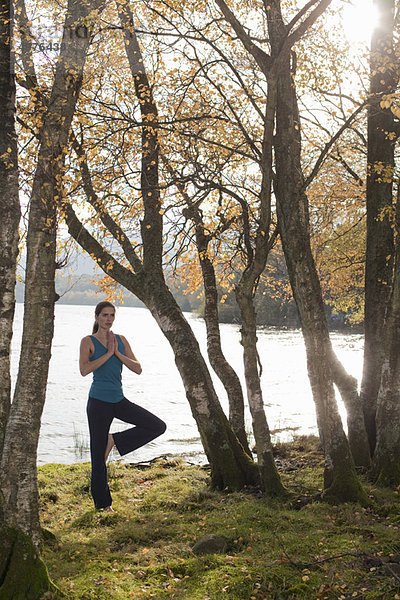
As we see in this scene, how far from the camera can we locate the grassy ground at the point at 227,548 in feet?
14.8

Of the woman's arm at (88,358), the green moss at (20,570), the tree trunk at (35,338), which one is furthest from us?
the woman's arm at (88,358)

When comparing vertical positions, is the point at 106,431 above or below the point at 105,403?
below

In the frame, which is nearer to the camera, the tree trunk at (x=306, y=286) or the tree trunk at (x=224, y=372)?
the tree trunk at (x=306, y=286)

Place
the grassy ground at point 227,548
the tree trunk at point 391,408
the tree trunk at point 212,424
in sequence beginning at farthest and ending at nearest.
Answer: the tree trunk at point 212,424 → the tree trunk at point 391,408 → the grassy ground at point 227,548

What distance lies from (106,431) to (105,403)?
373 millimetres

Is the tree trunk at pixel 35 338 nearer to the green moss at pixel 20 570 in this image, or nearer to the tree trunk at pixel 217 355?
the green moss at pixel 20 570

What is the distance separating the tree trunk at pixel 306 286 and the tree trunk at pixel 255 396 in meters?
0.65

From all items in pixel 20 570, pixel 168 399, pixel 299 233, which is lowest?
pixel 168 399

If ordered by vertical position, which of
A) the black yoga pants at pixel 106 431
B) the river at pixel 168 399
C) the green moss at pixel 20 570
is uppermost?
the black yoga pants at pixel 106 431

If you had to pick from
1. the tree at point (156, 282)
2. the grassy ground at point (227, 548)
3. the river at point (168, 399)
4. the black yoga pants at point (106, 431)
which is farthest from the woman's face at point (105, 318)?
the river at point (168, 399)

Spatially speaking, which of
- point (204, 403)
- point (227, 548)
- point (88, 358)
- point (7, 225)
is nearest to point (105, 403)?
point (88, 358)

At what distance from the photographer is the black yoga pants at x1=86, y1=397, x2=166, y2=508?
679 centimetres

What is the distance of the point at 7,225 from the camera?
500cm

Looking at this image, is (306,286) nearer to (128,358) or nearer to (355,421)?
(128,358)
